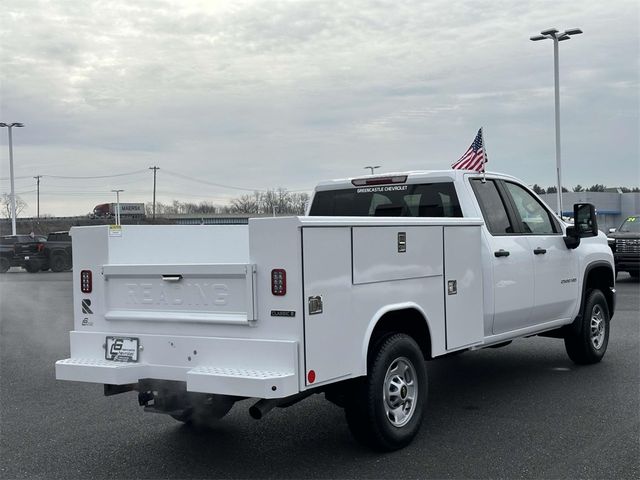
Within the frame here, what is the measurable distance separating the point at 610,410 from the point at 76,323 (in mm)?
4569

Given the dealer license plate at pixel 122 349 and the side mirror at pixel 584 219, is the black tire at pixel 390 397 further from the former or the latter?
the side mirror at pixel 584 219

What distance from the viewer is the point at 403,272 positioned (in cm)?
547

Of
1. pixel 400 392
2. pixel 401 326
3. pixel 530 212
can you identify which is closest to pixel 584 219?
pixel 530 212

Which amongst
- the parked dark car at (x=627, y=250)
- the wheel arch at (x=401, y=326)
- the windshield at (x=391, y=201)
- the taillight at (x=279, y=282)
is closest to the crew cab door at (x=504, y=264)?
the windshield at (x=391, y=201)

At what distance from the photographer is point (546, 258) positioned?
7.55m

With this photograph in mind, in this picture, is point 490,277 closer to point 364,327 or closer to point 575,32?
point 364,327

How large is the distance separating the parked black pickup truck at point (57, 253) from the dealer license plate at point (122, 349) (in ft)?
83.2

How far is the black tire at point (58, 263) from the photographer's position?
1173 inches

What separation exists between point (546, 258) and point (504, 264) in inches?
37.4

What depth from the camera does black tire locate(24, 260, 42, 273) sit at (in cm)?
2925

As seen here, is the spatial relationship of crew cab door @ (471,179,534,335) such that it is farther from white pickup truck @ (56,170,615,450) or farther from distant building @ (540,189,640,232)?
distant building @ (540,189,640,232)

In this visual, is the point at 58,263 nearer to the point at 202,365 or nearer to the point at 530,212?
the point at 530,212

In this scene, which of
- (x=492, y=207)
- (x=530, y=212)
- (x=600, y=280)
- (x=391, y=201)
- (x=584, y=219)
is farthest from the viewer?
(x=600, y=280)

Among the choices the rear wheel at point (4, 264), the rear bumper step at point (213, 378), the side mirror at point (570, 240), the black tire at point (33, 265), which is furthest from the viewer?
the black tire at point (33, 265)
